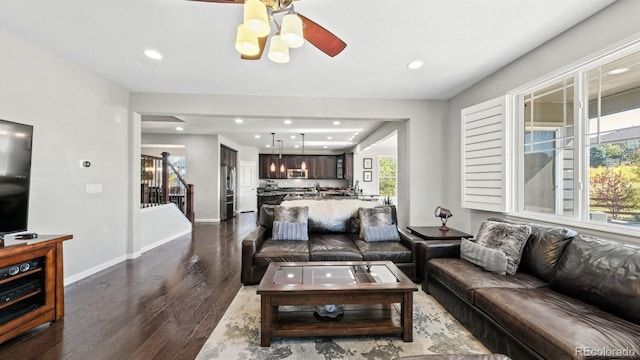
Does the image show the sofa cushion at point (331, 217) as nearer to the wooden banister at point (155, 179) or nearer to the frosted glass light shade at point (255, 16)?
the frosted glass light shade at point (255, 16)

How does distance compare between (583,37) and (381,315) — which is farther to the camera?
(583,37)

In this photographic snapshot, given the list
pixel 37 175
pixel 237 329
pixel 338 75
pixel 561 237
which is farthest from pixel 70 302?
pixel 561 237

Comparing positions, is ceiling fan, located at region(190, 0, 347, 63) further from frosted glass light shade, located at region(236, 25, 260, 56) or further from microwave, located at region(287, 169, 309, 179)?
microwave, located at region(287, 169, 309, 179)

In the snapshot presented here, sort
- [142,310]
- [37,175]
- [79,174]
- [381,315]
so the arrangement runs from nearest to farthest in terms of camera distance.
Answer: [381,315] → [142,310] → [37,175] → [79,174]

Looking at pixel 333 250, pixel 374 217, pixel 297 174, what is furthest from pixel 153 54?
pixel 297 174

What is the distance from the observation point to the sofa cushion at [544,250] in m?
2.16

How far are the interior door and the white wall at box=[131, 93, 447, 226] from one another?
5878mm

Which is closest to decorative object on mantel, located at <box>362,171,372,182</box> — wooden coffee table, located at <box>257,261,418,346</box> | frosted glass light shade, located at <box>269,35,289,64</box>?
wooden coffee table, located at <box>257,261,418,346</box>

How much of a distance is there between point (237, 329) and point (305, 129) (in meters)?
5.47

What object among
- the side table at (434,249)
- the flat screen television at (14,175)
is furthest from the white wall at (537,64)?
the flat screen television at (14,175)

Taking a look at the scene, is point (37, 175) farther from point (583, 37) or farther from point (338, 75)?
point (583, 37)

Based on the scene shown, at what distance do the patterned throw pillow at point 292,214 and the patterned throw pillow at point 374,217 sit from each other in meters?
0.79

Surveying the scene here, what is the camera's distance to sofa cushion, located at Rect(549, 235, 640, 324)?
1.58 metres

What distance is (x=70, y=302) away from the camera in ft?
8.94
